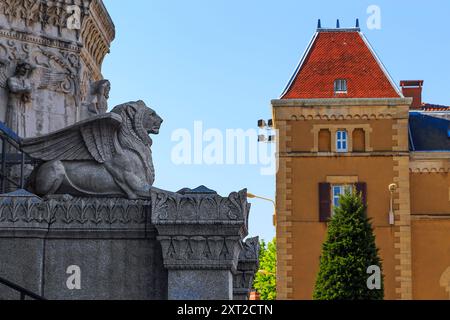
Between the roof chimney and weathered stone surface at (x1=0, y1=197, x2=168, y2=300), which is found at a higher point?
the roof chimney

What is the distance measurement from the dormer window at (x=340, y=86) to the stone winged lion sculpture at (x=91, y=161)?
57.1 meters

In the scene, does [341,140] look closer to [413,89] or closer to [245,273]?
[413,89]

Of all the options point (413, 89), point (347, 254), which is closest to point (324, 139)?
point (413, 89)

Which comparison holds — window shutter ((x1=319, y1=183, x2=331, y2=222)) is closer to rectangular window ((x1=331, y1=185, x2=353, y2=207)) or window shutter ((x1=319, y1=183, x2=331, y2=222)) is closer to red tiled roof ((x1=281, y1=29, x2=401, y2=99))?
rectangular window ((x1=331, y1=185, x2=353, y2=207))

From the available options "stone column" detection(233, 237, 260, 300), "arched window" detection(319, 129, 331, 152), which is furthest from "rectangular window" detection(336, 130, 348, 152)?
"stone column" detection(233, 237, 260, 300)

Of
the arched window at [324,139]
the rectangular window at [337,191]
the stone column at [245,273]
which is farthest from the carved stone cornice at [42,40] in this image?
the arched window at [324,139]

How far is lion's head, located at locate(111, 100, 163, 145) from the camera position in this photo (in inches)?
625

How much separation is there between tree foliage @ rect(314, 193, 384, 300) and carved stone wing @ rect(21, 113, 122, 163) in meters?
42.5

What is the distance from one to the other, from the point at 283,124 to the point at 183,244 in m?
57.3

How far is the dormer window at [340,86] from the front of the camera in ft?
237

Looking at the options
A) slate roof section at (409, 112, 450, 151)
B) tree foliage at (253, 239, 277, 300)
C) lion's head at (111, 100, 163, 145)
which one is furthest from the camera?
tree foliage at (253, 239, 277, 300)

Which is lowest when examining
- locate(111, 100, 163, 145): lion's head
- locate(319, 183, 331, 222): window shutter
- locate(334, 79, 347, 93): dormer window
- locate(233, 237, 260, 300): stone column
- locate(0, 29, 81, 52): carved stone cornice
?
locate(233, 237, 260, 300): stone column

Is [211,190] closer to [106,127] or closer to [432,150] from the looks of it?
[106,127]

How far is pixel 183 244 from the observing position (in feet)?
45.4
